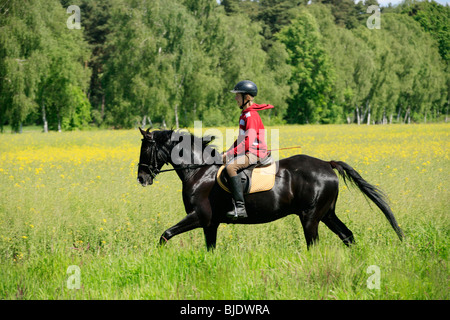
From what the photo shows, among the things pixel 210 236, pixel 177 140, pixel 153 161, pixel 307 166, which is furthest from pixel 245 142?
pixel 153 161

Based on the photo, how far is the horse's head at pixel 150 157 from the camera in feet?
20.3

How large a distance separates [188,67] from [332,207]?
4052 centimetres

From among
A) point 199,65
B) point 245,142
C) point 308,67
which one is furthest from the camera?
point 308,67

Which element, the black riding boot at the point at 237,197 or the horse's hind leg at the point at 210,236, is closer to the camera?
the black riding boot at the point at 237,197

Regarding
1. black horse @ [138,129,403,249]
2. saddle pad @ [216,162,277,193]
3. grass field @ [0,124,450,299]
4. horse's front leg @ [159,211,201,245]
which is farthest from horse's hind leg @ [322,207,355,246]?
horse's front leg @ [159,211,201,245]

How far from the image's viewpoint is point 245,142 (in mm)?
5508

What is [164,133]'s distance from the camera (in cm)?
627

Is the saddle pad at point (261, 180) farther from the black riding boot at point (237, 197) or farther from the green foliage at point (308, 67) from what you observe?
the green foliage at point (308, 67)

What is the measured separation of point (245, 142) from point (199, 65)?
43.0 metres

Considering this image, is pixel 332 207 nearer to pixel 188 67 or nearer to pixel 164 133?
pixel 164 133

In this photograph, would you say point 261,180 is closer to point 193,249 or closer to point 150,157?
point 193,249

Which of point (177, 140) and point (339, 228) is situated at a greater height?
point (177, 140)

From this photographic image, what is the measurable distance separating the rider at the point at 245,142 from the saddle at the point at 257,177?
107 mm

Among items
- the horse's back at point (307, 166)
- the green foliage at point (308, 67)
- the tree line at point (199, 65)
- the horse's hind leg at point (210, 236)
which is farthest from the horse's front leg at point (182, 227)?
the green foliage at point (308, 67)
